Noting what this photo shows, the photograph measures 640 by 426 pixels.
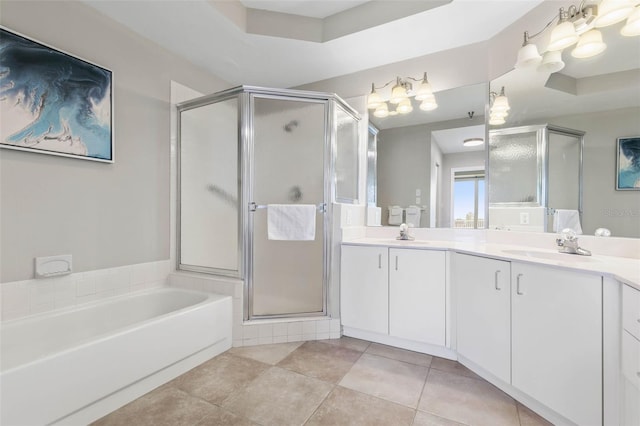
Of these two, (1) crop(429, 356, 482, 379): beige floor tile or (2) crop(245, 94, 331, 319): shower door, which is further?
(2) crop(245, 94, 331, 319): shower door

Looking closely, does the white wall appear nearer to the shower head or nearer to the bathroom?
the bathroom

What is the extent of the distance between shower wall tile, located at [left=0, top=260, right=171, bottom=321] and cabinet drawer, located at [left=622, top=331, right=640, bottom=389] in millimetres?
2696

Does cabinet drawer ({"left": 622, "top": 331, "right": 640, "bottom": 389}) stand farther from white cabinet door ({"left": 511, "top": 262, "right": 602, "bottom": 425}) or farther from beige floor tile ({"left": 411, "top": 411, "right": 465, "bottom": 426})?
beige floor tile ({"left": 411, "top": 411, "right": 465, "bottom": 426})

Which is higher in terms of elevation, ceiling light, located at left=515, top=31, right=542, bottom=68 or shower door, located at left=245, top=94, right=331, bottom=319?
ceiling light, located at left=515, top=31, right=542, bottom=68

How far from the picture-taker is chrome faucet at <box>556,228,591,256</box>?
1.59 m

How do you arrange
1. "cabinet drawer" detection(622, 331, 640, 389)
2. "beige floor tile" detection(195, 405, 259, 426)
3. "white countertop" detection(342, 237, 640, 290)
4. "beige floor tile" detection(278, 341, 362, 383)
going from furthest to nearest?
"beige floor tile" detection(278, 341, 362, 383) → "beige floor tile" detection(195, 405, 259, 426) → "white countertop" detection(342, 237, 640, 290) → "cabinet drawer" detection(622, 331, 640, 389)

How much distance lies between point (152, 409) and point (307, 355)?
36.1 inches

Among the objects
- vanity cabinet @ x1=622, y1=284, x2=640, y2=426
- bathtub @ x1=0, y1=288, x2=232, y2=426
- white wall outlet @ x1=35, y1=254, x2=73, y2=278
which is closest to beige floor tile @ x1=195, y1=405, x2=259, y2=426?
bathtub @ x1=0, y1=288, x2=232, y2=426

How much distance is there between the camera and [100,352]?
4.27 feet

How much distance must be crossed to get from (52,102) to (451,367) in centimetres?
289

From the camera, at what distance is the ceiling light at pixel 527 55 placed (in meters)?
1.81

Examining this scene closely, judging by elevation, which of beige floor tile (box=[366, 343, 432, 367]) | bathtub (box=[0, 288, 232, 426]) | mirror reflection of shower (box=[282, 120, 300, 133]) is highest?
mirror reflection of shower (box=[282, 120, 300, 133])

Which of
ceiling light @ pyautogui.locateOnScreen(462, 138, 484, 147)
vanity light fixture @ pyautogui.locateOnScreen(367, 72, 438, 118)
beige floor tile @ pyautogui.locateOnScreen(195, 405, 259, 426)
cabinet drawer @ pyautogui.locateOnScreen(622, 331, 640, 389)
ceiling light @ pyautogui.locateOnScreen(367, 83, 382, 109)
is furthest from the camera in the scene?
ceiling light @ pyautogui.locateOnScreen(367, 83, 382, 109)

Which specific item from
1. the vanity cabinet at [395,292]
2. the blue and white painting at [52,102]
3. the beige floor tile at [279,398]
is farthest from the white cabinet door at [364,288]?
the blue and white painting at [52,102]
